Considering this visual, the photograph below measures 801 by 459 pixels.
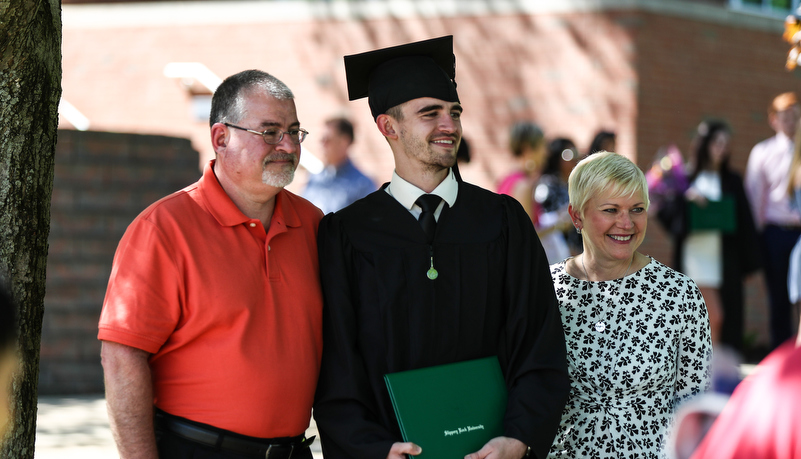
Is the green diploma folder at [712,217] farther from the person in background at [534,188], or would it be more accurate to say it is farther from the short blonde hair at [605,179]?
the short blonde hair at [605,179]

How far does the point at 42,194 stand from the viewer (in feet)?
10.0

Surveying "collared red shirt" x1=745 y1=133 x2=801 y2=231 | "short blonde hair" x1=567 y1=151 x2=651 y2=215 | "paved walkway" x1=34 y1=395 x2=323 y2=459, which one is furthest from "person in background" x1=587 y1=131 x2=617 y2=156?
"short blonde hair" x1=567 y1=151 x2=651 y2=215

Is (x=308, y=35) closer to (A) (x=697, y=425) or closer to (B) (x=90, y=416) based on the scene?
(B) (x=90, y=416)

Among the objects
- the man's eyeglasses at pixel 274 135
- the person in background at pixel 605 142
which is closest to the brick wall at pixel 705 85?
the person in background at pixel 605 142

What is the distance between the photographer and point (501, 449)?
283 cm

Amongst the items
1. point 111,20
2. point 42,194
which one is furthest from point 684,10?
point 42,194

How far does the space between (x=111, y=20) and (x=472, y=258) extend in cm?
887

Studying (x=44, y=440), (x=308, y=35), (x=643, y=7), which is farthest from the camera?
(x=308, y=35)

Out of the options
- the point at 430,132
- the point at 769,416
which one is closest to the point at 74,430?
the point at 430,132

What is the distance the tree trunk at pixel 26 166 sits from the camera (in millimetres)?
2898

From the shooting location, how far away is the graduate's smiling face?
3160 millimetres

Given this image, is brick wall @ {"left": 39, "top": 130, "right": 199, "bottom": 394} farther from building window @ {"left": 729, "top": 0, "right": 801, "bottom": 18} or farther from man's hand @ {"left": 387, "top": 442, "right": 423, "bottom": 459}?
building window @ {"left": 729, "top": 0, "right": 801, "bottom": 18}

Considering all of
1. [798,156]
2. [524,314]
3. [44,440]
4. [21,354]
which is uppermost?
[798,156]

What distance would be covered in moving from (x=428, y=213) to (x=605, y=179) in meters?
0.68
